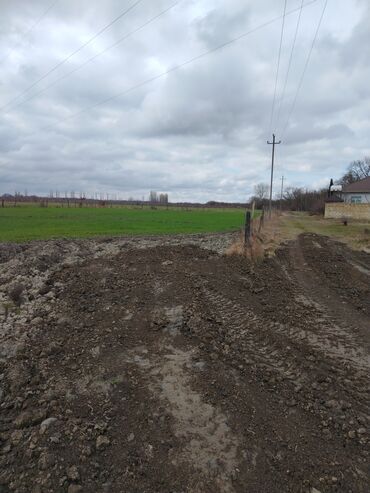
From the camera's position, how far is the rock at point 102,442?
3.22 m

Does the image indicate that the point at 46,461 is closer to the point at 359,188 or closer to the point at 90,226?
the point at 90,226

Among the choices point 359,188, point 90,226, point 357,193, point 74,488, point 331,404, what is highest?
point 359,188

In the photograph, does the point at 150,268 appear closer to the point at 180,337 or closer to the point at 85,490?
the point at 180,337

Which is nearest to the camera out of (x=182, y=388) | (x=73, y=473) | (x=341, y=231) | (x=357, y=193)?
(x=73, y=473)

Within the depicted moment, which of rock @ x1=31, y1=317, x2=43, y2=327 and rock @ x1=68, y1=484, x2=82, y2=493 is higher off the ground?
rock @ x1=31, y1=317, x2=43, y2=327

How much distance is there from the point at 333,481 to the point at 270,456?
19.4 inches

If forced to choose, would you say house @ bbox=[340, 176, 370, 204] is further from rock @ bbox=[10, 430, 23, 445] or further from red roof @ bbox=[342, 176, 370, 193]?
rock @ bbox=[10, 430, 23, 445]

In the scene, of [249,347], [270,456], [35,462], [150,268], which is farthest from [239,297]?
[35,462]

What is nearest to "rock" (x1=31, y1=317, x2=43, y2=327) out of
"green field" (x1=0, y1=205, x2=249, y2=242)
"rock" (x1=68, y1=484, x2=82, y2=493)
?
"rock" (x1=68, y1=484, x2=82, y2=493)

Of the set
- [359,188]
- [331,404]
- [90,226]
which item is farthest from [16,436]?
[359,188]

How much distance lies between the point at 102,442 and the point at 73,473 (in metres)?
0.38

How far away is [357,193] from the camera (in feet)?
183

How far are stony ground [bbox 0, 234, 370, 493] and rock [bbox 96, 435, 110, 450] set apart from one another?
11mm

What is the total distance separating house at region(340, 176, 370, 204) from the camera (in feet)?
179
